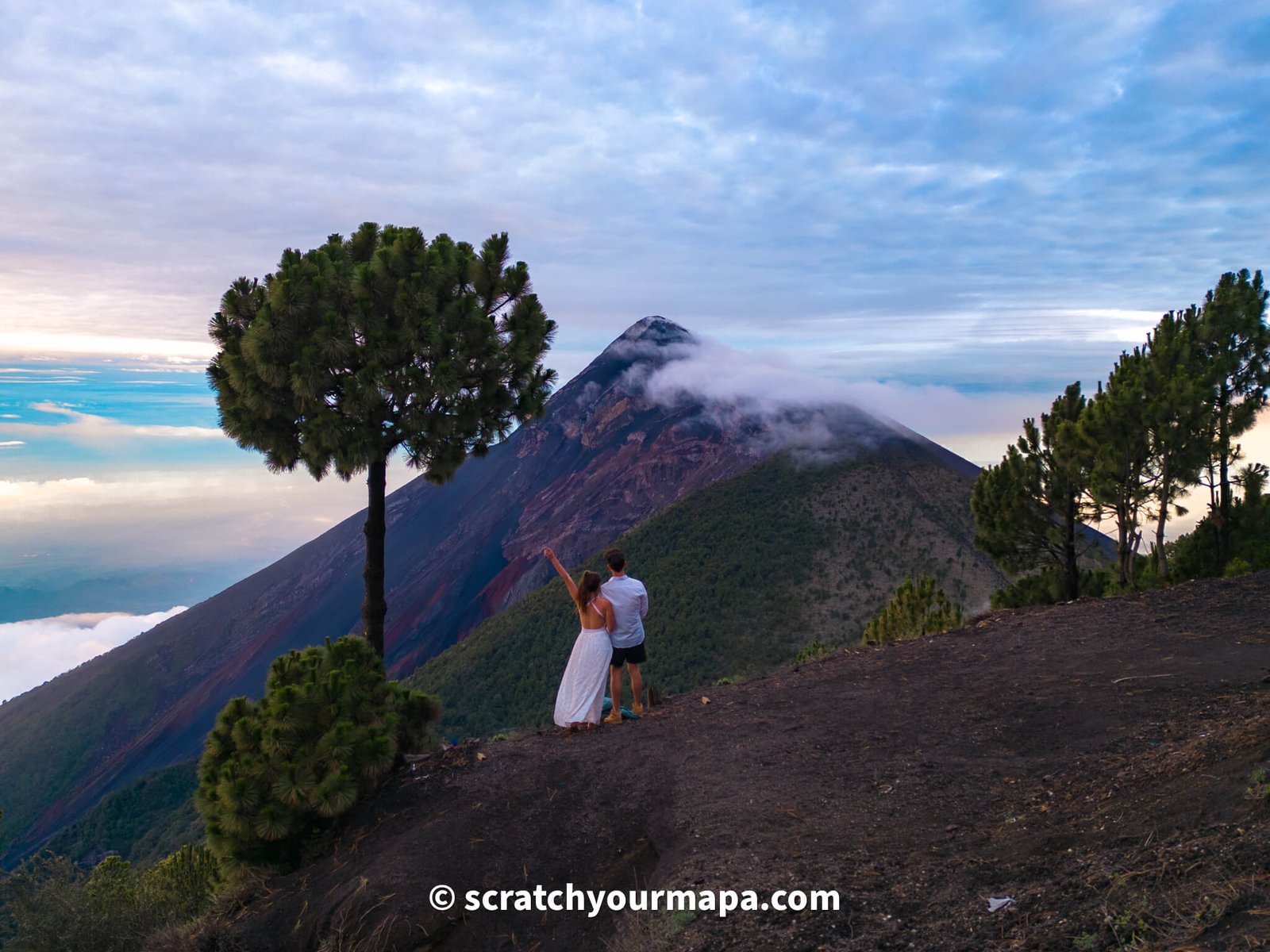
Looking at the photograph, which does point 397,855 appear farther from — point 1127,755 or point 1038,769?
point 1127,755

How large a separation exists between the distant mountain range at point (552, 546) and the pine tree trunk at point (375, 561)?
3693 centimetres

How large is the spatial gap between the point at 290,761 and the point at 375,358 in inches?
229

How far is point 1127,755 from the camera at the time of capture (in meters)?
6.23

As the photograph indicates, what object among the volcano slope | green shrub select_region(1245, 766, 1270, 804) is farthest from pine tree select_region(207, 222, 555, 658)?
green shrub select_region(1245, 766, 1270, 804)

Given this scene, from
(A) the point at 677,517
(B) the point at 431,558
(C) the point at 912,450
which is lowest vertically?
(B) the point at 431,558

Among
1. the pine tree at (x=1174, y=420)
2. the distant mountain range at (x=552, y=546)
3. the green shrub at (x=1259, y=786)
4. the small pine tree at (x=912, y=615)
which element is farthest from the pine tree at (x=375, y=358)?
the distant mountain range at (x=552, y=546)

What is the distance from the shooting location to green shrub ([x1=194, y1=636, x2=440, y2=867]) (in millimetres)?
7605

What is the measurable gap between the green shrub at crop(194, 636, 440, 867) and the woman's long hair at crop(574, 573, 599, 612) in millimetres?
2155

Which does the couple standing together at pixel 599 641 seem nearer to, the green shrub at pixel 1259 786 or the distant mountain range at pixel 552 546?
the green shrub at pixel 1259 786

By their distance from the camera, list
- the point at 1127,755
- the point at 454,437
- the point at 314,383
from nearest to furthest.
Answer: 1. the point at 1127,755
2. the point at 314,383
3. the point at 454,437

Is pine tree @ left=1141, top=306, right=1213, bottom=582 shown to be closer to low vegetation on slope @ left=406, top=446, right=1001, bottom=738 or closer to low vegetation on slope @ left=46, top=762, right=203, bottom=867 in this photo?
low vegetation on slope @ left=406, top=446, right=1001, bottom=738

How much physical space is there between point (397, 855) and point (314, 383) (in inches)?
264

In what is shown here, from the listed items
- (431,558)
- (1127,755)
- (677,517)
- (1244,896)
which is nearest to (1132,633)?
(1127,755)

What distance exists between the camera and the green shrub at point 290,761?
7.61 m
